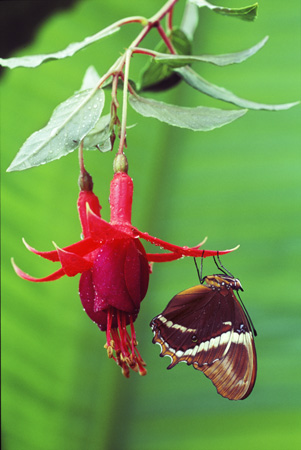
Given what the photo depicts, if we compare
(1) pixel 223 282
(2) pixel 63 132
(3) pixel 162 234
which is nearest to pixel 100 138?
(2) pixel 63 132

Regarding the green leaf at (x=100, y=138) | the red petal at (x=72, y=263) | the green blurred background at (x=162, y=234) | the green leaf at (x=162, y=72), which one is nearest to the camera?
the red petal at (x=72, y=263)

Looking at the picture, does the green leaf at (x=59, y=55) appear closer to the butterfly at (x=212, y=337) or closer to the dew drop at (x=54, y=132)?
the dew drop at (x=54, y=132)

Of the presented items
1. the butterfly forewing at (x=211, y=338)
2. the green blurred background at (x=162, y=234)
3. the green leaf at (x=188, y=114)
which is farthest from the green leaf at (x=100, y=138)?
the green blurred background at (x=162, y=234)

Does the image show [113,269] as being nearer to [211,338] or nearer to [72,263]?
[72,263]

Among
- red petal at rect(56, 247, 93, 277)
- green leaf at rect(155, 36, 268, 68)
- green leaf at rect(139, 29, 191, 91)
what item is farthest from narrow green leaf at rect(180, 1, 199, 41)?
red petal at rect(56, 247, 93, 277)

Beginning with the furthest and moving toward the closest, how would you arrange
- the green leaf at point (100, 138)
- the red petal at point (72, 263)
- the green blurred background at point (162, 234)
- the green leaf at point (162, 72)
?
1. the green blurred background at point (162, 234)
2. the green leaf at point (162, 72)
3. the green leaf at point (100, 138)
4. the red petal at point (72, 263)

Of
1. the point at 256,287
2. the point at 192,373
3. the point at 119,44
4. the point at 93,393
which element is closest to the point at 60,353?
the point at 93,393
